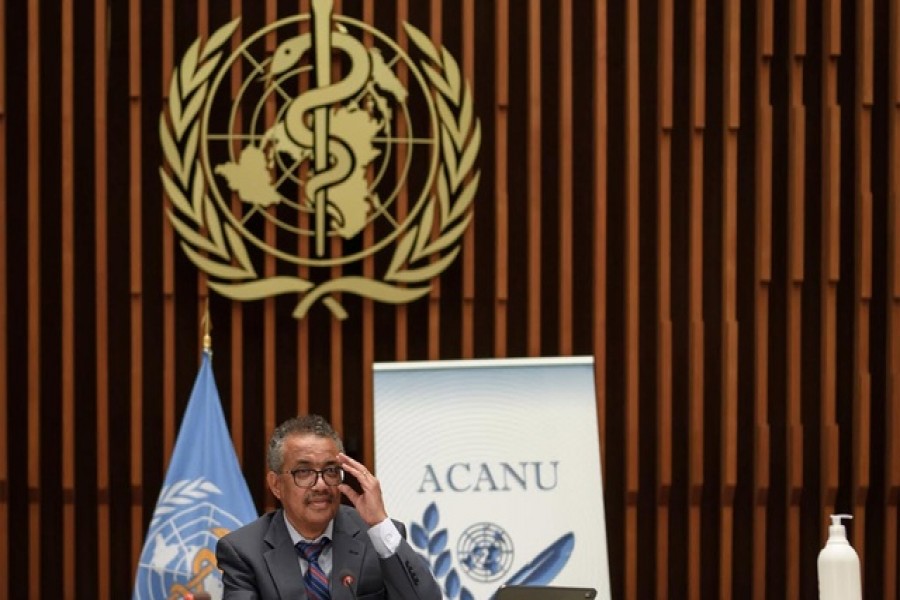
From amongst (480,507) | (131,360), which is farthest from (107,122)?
(480,507)

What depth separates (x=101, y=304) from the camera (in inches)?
224

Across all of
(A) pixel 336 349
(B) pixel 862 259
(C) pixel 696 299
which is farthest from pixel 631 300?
(A) pixel 336 349

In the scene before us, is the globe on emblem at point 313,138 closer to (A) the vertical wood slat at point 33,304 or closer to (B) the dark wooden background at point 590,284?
(B) the dark wooden background at point 590,284

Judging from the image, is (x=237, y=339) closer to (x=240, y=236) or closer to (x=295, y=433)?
(x=240, y=236)

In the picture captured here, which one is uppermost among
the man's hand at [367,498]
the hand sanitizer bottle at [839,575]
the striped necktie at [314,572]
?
the man's hand at [367,498]

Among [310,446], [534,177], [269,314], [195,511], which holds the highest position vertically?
[534,177]

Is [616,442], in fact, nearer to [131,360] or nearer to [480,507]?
[480,507]

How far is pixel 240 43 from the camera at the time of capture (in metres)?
5.74

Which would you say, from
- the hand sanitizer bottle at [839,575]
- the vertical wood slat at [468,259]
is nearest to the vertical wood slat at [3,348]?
the vertical wood slat at [468,259]

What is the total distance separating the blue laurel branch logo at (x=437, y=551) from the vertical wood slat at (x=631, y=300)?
2.88ft

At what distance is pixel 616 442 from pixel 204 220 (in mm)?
1823

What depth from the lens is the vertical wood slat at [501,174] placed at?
19.0 feet

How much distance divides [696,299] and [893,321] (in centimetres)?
78

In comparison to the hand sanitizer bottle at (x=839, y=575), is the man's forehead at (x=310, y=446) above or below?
above
